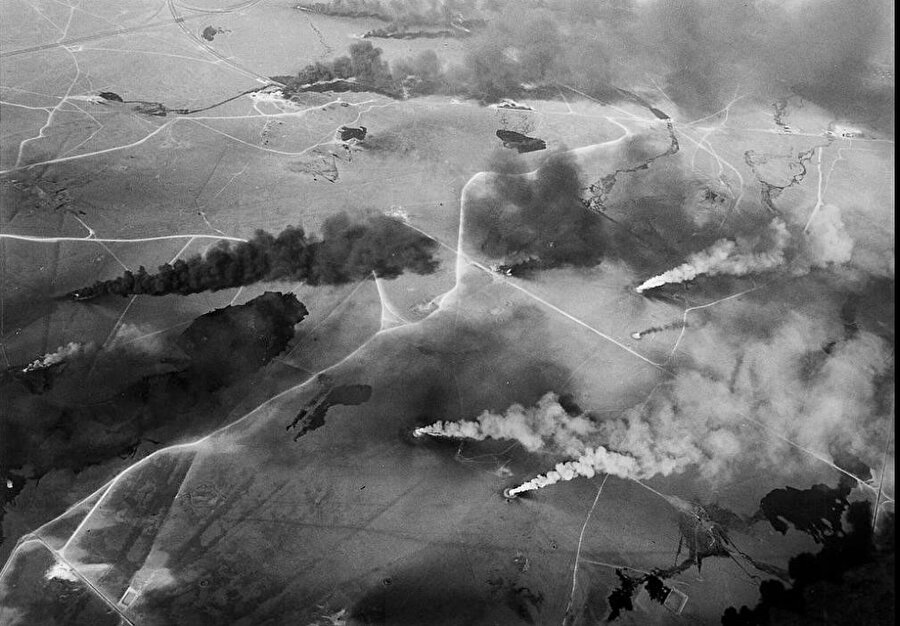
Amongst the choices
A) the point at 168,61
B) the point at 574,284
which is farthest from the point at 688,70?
the point at 168,61

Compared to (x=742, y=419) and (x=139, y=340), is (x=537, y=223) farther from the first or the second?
(x=139, y=340)

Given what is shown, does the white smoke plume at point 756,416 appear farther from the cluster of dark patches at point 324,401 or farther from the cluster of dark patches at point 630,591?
the cluster of dark patches at point 324,401

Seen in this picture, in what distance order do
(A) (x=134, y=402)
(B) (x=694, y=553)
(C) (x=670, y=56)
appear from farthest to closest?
1. (C) (x=670, y=56)
2. (A) (x=134, y=402)
3. (B) (x=694, y=553)

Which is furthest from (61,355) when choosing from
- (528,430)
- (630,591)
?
(630,591)

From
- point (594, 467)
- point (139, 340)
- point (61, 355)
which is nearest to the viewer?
point (594, 467)

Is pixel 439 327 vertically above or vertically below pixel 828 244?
below

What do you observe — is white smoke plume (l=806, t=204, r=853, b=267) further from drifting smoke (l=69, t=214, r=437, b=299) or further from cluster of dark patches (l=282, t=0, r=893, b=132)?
drifting smoke (l=69, t=214, r=437, b=299)
